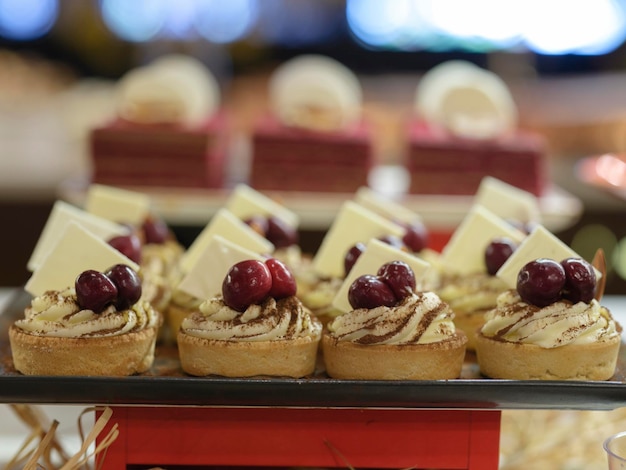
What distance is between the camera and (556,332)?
2.14 meters

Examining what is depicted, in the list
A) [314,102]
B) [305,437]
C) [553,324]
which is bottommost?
[305,437]

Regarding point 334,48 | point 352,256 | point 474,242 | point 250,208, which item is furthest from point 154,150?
point 334,48

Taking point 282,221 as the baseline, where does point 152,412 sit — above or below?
below

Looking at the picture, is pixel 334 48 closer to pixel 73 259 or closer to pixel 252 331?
pixel 73 259

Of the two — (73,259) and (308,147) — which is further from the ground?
(73,259)

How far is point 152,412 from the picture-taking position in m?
2.08

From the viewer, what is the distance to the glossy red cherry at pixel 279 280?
7.17 feet

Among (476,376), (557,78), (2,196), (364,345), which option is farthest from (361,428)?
(557,78)

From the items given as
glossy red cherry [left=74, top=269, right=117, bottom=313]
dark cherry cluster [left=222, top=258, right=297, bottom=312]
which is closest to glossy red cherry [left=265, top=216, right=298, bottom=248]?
dark cherry cluster [left=222, top=258, right=297, bottom=312]

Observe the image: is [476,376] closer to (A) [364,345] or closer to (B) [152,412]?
(A) [364,345]

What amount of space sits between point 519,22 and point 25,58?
187 inches

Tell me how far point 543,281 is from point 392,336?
34cm

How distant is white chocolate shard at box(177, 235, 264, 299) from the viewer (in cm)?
234

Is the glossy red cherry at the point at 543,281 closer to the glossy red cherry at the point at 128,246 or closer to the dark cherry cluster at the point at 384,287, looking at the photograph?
the dark cherry cluster at the point at 384,287
